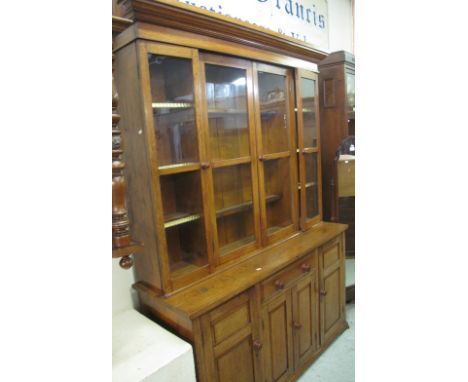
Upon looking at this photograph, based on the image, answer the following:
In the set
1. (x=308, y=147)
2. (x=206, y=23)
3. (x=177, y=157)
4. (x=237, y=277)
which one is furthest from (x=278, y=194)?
(x=206, y=23)

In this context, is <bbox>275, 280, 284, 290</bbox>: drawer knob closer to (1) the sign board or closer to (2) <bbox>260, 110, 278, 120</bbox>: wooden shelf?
(2) <bbox>260, 110, 278, 120</bbox>: wooden shelf

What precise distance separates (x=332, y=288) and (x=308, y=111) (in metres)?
1.22

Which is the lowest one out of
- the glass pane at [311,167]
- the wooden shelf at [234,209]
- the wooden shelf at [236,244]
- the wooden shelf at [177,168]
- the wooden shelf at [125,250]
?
the wooden shelf at [236,244]

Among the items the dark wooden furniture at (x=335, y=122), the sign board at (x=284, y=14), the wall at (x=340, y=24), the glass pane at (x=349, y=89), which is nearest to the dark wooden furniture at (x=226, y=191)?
the sign board at (x=284, y=14)

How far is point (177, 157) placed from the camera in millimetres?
1445

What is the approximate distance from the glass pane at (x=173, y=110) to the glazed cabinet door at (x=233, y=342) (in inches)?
27.4

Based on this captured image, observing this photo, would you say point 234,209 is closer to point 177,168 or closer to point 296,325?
point 177,168

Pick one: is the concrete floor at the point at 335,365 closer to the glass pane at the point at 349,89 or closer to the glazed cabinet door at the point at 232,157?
the glazed cabinet door at the point at 232,157

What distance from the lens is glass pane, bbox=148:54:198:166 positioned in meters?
1.34

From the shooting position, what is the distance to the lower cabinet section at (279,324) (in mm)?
1343

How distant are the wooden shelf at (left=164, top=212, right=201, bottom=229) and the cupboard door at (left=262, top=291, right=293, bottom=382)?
573 millimetres

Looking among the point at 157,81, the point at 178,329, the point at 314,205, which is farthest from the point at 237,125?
the point at 178,329
